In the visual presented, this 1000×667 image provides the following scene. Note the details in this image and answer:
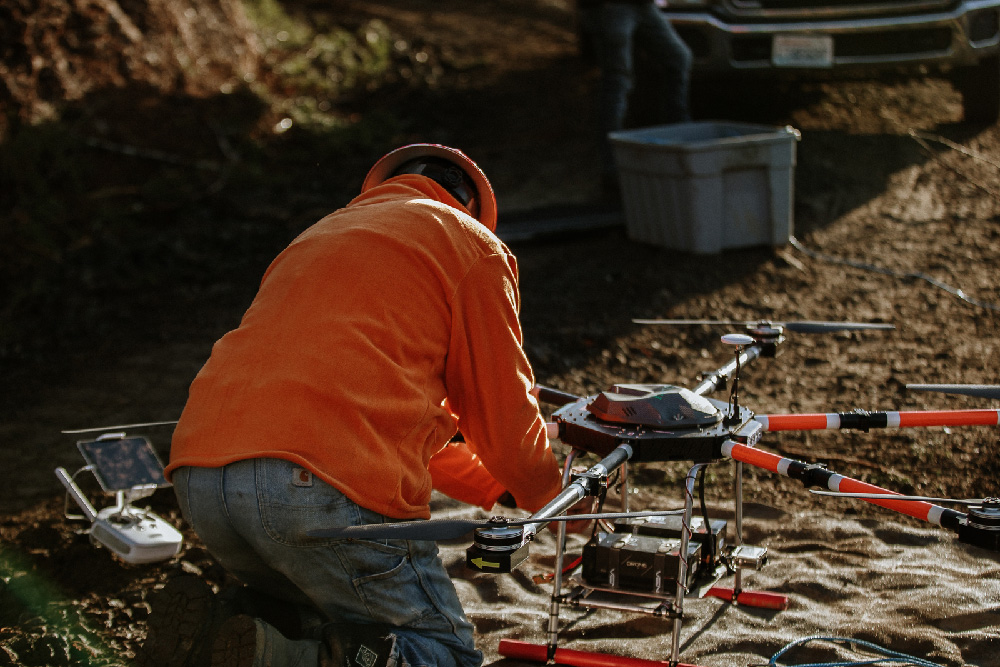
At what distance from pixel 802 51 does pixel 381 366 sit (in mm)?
5704

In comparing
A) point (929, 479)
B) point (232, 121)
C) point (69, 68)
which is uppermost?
point (69, 68)

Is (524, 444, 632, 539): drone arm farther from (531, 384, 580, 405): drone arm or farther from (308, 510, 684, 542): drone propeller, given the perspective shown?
(531, 384, 580, 405): drone arm

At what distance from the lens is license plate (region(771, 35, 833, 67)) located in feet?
24.0

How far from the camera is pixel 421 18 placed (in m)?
13.6

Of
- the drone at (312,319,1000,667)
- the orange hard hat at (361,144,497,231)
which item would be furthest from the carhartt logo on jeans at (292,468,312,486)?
the orange hard hat at (361,144,497,231)

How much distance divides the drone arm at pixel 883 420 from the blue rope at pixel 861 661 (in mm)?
683

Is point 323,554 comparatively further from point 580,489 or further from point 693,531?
point 693,531

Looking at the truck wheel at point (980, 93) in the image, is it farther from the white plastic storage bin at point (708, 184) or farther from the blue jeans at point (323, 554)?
the blue jeans at point (323, 554)

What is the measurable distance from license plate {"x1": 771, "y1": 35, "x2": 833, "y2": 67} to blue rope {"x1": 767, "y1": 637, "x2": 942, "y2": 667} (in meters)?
4.98

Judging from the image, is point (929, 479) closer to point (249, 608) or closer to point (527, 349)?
point (527, 349)

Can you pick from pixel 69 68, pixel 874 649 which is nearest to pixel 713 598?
pixel 874 649

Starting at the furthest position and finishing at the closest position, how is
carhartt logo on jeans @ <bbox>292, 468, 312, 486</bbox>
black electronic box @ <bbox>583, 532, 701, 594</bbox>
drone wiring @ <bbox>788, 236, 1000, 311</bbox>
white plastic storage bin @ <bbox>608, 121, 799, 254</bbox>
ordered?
1. white plastic storage bin @ <bbox>608, 121, 799, 254</bbox>
2. drone wiring @ <bbox>788, 236, 1000, 311</bbox>
3. black electronic box @ <bbox>583, 532, 701, 594</bbox>
4. carhartt logo on jeans @ <bbox>292, 468, 312, 486</bbox>

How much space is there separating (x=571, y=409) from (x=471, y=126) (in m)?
7.28

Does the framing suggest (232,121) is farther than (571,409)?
Yes
